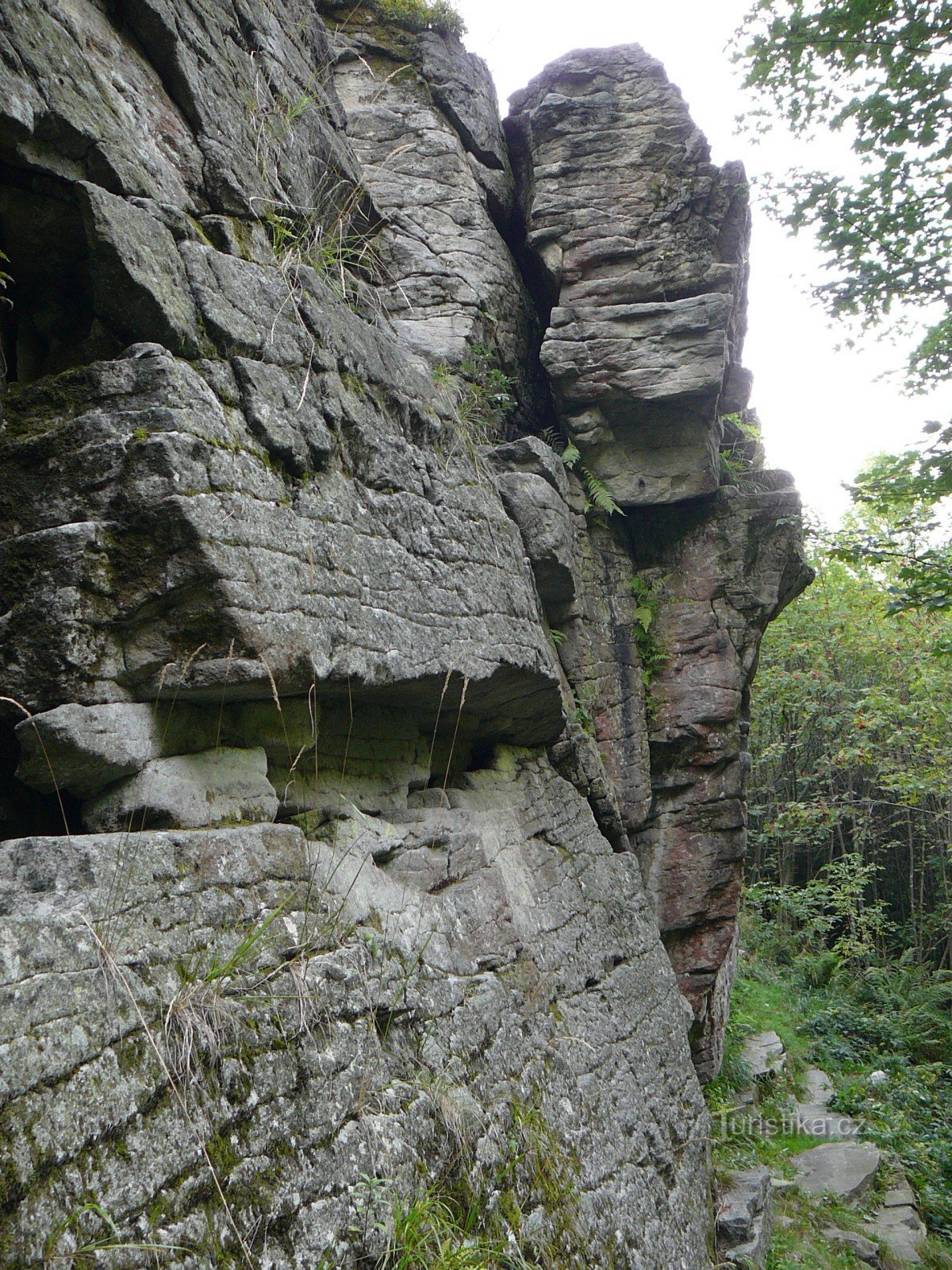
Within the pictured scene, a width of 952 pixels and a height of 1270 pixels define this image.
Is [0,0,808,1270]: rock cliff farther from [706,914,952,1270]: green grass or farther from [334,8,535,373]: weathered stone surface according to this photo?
[706,914,952,1270]: green grass

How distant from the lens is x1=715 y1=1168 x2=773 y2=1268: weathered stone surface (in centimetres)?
617

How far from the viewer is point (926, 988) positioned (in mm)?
16672

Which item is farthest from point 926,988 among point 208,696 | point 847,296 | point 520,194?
point 208,696

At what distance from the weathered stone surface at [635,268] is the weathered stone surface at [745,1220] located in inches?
242

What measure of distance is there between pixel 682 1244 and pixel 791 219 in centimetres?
945

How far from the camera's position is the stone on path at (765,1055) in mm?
11266

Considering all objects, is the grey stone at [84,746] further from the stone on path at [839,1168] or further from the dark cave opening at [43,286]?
the stone on path at [839,1168]

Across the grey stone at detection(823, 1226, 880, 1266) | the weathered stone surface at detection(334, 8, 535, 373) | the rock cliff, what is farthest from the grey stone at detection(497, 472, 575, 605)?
the grey stone at detection(823, 1226, 880, 1266)

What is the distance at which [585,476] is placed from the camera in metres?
8.80

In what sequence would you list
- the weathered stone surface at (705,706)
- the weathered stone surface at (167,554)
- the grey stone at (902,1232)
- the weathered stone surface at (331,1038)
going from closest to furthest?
the weathered stone surface at (331,1038) → the weathered stone surface at (167,554) → the grey stone at (902,1232) → the weathered stone surface at (705,706)

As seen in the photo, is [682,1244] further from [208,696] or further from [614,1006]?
[208,696]

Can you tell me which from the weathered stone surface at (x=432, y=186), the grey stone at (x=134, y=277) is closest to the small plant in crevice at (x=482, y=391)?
the weathered stone surface at (x=432, y=186)

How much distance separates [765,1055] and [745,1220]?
6.12m

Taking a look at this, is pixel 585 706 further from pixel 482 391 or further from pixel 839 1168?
pixel 839 1168
